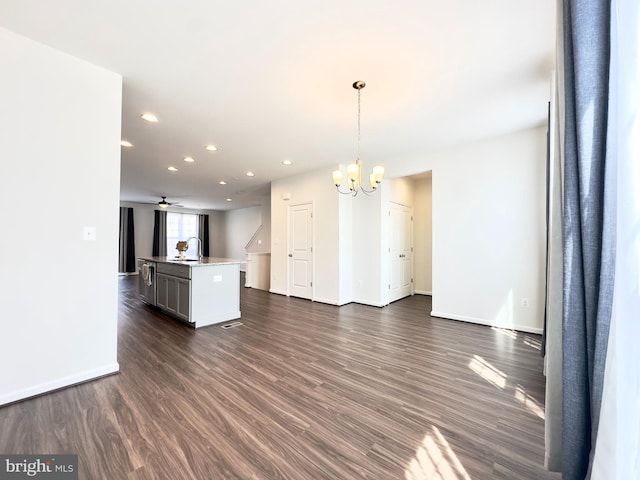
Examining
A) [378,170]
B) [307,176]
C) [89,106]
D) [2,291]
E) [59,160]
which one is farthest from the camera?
[307,176]

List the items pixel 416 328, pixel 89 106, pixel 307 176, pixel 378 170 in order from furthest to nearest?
pixel 307 176, pixel 416 328, pixel 378 170, pixel 89 106

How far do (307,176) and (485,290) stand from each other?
151 inches

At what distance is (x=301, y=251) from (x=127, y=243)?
7.56 metres

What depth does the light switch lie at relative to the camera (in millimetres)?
2208

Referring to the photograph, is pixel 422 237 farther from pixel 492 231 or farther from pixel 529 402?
pixel 529 402

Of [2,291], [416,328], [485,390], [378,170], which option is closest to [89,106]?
[2,291]

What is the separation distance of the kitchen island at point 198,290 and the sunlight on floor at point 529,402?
353 cm

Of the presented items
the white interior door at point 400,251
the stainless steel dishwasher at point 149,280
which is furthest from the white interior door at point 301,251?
the stainless steel dishwasher at point 149,280

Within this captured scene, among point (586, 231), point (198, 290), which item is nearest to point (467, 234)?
point (586, 231)

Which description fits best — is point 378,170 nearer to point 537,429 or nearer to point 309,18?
point 309,18

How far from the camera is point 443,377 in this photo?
236 centimetres

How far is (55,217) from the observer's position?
2.08 meters

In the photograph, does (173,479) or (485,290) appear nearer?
(173,479)

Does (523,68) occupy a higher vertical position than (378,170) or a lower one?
higher
